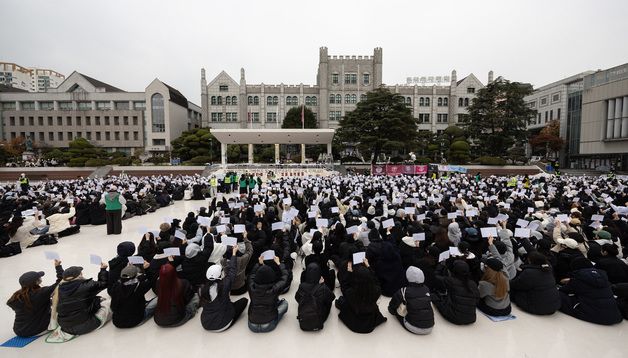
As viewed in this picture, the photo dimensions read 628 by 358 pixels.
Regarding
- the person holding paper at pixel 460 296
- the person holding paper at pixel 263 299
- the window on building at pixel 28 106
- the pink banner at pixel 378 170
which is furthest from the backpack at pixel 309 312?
the window on building at pixel 28 106

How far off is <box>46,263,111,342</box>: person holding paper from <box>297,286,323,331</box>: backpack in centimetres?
295

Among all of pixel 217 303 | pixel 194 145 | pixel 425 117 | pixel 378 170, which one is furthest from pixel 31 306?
pixel 425 117

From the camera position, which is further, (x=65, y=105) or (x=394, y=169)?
(x=65, y=105)

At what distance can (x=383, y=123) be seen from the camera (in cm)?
3172

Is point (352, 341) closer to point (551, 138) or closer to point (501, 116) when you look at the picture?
point (501, 116)

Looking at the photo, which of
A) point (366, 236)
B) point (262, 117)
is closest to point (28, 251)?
point (366, 236)

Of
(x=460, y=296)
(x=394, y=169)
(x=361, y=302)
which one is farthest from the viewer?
(x=394, y=169)

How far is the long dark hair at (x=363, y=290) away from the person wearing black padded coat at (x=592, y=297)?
3124 mm

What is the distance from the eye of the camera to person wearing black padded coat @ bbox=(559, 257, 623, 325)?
14.0 ft

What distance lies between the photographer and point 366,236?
6.23 metres

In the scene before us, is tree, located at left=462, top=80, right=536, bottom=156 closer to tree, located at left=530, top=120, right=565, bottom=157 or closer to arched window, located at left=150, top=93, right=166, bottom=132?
tree, located at left=530, top=120, right=565, bottom=157

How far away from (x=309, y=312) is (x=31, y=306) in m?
3.81

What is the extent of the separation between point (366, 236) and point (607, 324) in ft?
12.7

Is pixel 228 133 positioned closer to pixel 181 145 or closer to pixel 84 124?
pixel 181 145
